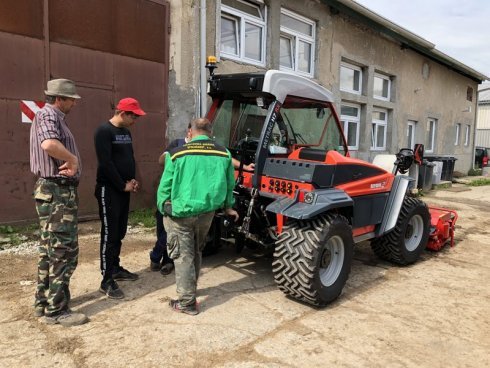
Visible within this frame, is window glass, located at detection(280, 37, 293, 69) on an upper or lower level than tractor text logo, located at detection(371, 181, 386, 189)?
upper

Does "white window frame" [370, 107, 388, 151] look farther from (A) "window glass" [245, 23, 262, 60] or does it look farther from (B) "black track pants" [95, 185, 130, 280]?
(B) "black track pants" [95, 185, 130, 280]

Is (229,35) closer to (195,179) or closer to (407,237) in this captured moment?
(407,237)

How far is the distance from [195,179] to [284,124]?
1374 mm

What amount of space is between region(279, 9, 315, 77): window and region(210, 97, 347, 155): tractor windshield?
190 inches

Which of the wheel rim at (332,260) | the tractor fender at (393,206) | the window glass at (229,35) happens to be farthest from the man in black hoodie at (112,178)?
the window glass at (229,35)

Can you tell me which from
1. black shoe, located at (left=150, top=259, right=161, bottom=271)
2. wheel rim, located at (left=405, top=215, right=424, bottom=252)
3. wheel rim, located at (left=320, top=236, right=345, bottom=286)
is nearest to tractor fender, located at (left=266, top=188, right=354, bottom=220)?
wheel rim, located at (left=320, top=236, right=345, bottom=286)

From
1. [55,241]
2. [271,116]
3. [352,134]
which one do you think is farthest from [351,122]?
[55,241]

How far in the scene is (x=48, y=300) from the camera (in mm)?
3301

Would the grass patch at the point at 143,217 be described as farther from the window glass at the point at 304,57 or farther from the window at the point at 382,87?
the window at the point at 382,87

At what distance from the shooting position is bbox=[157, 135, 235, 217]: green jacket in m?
3.42

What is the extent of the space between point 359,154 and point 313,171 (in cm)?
873

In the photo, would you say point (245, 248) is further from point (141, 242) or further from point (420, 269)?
point (420, 269)

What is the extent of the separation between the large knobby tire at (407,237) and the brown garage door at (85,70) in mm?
3878

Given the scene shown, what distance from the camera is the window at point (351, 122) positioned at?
1151 centimetres
